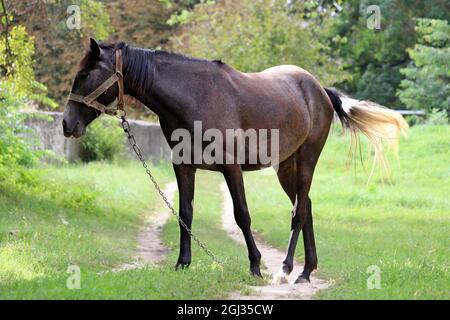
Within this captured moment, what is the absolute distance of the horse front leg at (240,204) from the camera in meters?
8.55

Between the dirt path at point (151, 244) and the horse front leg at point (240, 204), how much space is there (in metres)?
1.28

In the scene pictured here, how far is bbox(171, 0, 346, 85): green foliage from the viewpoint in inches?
1196

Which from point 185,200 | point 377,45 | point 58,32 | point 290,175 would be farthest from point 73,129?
point 377,45

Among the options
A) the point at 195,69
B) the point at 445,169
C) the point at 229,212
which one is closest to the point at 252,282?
the point at 195,69

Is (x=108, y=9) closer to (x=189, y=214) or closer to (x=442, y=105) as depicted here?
(x=442, y=105)

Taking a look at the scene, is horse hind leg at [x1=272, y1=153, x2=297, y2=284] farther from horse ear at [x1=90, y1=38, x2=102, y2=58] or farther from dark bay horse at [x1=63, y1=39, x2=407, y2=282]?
horse ear at [x1=90, y1=38, x2=102, y2=58]

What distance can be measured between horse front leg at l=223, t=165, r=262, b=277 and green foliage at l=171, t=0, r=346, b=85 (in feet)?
71.3

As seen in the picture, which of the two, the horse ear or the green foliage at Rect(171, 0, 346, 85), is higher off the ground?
the horse ear

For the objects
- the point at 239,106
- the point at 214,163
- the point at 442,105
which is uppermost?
the point at 239,106

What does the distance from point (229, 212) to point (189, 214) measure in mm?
8561

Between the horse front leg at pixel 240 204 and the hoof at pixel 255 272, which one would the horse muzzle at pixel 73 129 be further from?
the hoof at pixel 255 272

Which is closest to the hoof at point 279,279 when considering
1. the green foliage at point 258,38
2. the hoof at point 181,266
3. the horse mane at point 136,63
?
the hoof at point 181,266

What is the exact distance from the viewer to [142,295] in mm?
6910

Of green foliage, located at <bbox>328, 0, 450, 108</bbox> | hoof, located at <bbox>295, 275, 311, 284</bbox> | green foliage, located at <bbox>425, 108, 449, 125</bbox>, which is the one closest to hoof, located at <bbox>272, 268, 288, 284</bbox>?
hoof, located at <bbox>295, 275, 311, 284</bbox>
